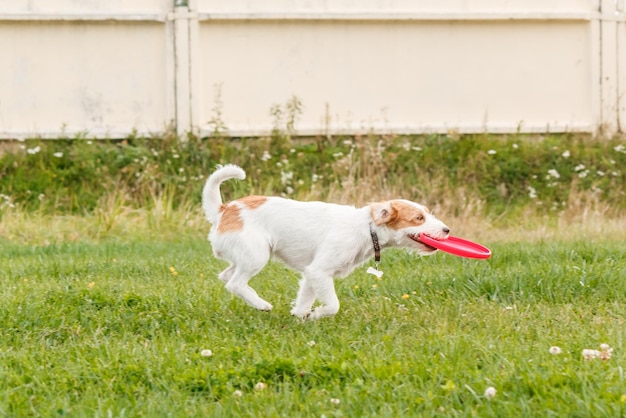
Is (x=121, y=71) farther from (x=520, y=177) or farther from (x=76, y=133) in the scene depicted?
(x=520, y=177)

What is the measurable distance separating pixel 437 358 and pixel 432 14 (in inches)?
337

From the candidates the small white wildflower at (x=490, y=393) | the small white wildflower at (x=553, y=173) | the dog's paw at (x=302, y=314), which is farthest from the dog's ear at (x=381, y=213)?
the small white wildflower at (x=553, y=173)

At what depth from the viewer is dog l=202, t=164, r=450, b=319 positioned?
536 cm

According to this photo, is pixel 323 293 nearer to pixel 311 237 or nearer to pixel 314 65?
pixel 311 237

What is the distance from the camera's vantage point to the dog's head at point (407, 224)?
5.36m

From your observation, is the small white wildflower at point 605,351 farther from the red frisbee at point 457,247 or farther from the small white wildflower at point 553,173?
the small white wildflower at point 553,173

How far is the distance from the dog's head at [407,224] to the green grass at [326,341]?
1.32 ft

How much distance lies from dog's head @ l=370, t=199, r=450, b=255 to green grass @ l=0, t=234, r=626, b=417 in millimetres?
404

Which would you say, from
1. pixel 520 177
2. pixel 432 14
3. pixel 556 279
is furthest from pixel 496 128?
pixel 556 279

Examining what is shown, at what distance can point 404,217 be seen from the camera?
17.7 feet

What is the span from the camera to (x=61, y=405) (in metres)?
3.68

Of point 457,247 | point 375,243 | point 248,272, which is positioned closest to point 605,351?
point 457,247

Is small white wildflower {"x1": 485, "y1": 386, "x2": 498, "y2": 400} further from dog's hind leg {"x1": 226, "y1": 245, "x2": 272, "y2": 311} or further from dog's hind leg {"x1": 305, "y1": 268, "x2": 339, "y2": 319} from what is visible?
dog's hind leg {"x1": 226, "y1": 245, "x2": 272, "y2": 311}

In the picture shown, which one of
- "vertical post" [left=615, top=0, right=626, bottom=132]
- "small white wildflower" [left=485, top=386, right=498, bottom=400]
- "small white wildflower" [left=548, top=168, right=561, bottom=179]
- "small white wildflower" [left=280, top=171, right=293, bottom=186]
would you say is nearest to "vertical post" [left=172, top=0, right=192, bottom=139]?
"small white wildflower" [left=280, top=171, right=293, bottom=186]
